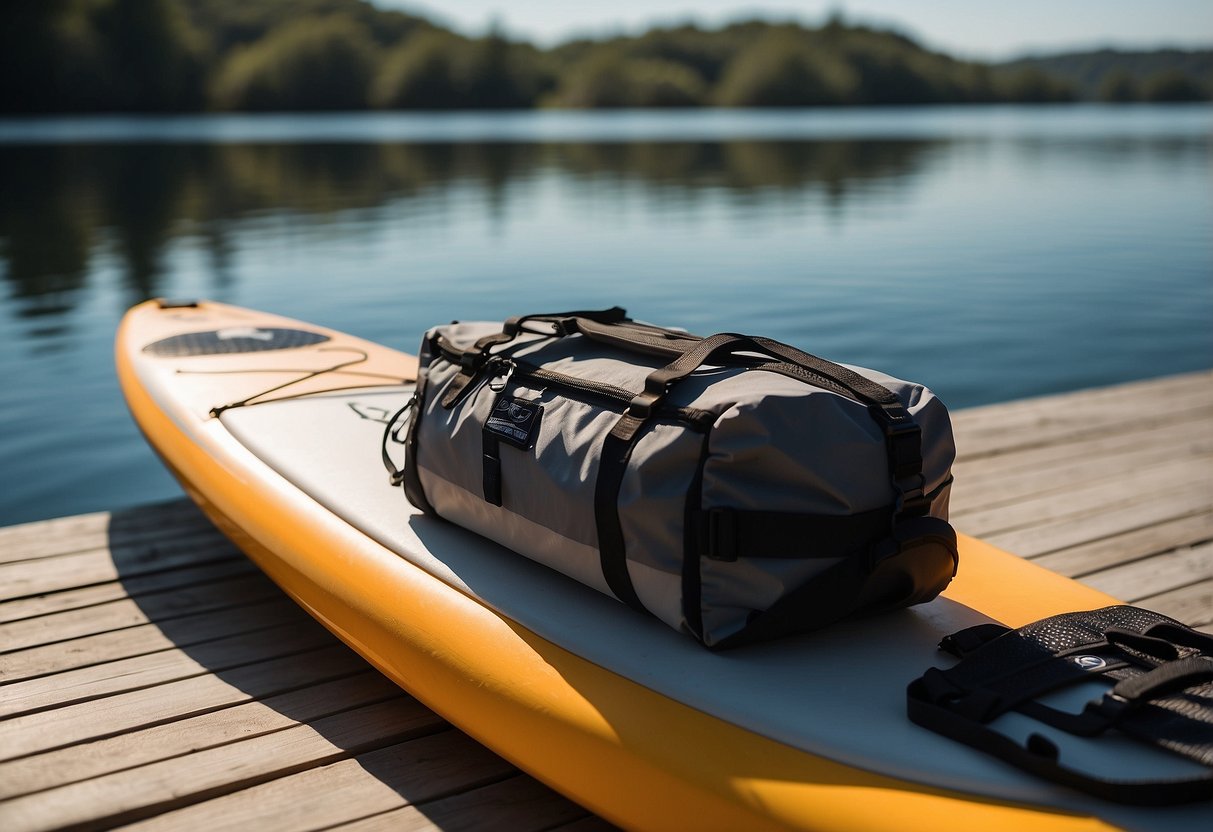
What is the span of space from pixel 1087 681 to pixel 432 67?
2717 inches

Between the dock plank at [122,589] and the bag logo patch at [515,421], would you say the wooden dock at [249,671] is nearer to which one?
the dock plank at [122,589]

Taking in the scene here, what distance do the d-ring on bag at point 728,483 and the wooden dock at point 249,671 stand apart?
18.1 inches

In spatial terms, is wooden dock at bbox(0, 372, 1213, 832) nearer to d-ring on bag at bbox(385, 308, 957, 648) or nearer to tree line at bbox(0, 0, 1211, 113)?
d-ring on bag at bbox(385, 308, 957, 648)

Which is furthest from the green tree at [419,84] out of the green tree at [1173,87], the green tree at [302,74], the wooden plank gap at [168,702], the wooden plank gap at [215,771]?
the wooden plank gap at [215,771]

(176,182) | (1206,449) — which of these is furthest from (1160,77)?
(1206,449)

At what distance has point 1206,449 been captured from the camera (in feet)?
11.7

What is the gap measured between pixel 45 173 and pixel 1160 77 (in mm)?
79077

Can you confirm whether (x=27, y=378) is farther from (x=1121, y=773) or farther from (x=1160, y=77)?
(x=1160, y=77)

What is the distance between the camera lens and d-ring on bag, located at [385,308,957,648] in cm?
146

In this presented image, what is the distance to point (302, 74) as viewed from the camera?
6166 cm

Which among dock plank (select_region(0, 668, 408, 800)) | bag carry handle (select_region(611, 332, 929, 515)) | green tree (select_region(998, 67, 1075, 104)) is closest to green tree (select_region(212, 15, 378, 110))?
green tree (select_region(998, 67, 1075, 104))

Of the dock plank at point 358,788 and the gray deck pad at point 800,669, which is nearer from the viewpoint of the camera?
the gray deck pad at point 800,669

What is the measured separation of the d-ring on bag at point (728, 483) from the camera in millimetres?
1457

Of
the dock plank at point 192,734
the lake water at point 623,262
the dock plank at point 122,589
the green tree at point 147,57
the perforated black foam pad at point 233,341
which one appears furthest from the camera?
the green tree at point 147,57
